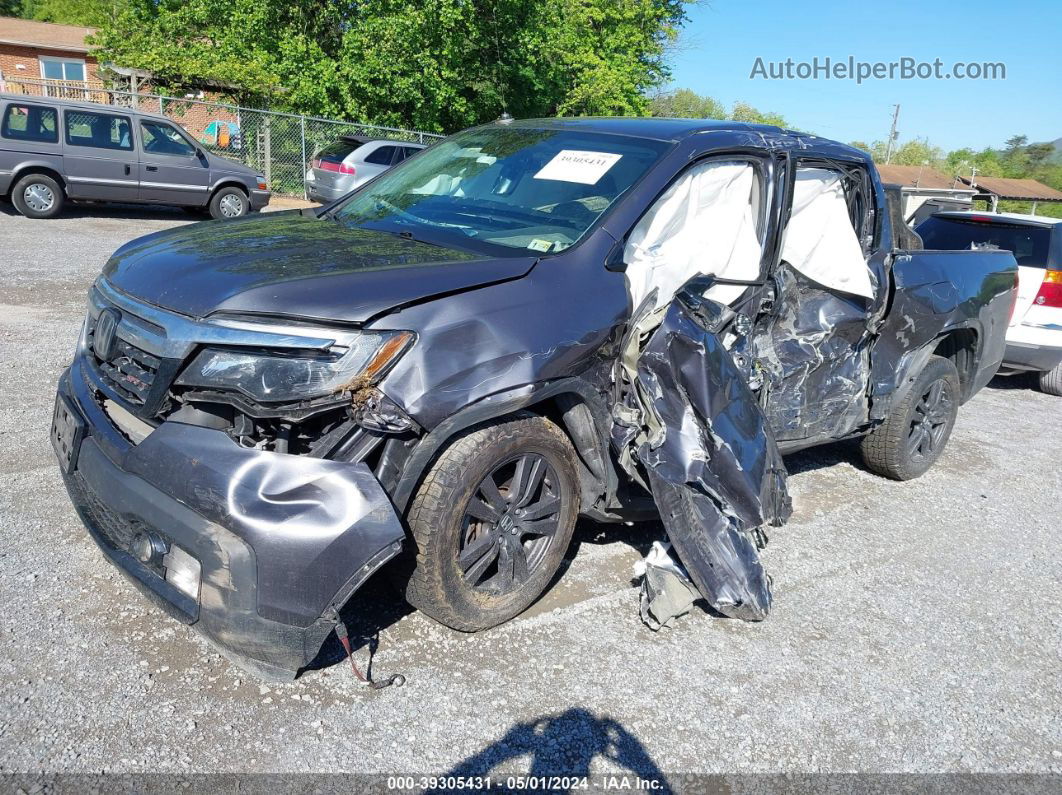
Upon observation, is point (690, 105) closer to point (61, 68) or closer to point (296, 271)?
point (61, 68)

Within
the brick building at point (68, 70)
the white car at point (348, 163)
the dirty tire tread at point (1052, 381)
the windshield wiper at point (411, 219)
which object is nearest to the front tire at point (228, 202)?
the white car at point (348, 163)

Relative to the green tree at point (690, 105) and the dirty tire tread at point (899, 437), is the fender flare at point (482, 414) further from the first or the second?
the green tree at point (690, 105)

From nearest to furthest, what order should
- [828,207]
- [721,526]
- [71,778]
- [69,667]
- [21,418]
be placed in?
[71,778]
[69,667]
[721,526]
[828,207]
[21,418]

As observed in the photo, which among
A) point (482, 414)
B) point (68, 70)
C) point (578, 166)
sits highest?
point (578, 166)

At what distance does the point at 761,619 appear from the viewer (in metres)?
3.62

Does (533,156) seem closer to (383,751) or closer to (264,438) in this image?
(264,438)

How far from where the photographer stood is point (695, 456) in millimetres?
3438

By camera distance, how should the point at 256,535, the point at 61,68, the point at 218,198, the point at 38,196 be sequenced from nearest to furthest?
the point at 256,535 → the point at 38,196 → the point at 218,198 → the point at 61,68

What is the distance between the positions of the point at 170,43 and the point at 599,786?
82.5ft

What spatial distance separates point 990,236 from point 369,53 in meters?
17.2

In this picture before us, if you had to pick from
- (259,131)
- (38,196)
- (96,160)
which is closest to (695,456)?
(96,160)

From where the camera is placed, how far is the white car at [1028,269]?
26.3 ft

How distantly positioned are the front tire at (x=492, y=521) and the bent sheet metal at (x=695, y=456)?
13.5 inches

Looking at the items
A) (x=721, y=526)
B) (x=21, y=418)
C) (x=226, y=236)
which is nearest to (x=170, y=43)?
(x=21, y=418)
